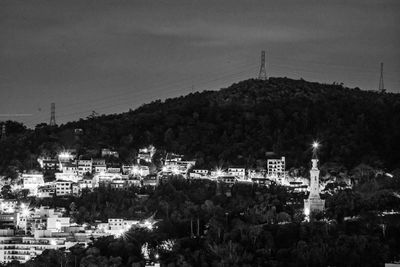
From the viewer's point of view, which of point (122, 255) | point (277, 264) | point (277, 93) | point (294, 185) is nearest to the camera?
point (277, 264)

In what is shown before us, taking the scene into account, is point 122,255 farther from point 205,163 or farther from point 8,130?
point 8,130

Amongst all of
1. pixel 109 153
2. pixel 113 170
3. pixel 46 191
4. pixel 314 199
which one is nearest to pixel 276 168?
pixel 113 170

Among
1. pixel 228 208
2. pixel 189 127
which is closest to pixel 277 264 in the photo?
pixel 228 208

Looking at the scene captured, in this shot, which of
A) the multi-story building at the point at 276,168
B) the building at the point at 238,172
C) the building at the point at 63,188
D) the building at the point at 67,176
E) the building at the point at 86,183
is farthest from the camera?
the building at the point at 67,176

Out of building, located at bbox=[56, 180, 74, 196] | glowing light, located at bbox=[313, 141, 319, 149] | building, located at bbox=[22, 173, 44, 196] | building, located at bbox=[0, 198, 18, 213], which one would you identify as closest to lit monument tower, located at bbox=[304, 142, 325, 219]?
glowing light, located at bbox=[313, 141, 319, 149]

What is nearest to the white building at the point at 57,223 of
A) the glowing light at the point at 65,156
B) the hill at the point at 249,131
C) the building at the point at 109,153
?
the hill at the point at 249,131

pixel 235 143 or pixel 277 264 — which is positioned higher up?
pixel 235 143

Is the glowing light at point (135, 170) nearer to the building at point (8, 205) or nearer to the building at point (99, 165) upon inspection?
the building at point (99, 165)
